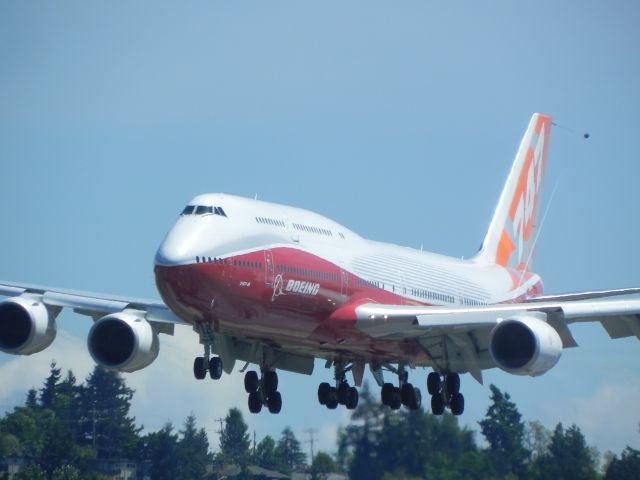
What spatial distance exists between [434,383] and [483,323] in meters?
6.63

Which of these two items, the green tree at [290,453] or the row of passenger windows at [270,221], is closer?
the row of passenger windows at [270,221]

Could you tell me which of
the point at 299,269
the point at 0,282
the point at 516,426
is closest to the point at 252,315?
the point at 299,269

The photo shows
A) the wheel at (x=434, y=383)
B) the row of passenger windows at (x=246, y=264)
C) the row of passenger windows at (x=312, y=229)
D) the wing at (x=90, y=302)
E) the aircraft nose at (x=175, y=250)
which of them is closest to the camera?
the aircraft nose at (x=175, y=250)

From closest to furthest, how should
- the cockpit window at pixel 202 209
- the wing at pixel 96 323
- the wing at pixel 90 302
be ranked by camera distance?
the cockpit window at pixel 202 209 < the wing at pixel 96 323 < the wing at pixel 90 302

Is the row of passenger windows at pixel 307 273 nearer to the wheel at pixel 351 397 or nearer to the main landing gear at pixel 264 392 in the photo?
the main landing gear at pixel 264 392

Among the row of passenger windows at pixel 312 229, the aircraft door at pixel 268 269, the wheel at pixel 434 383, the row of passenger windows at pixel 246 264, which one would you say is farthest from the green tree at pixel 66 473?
the row of passenger windows at pixel 246 264

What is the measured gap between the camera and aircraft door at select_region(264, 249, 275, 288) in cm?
4519

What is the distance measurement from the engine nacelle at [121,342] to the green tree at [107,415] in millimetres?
21376

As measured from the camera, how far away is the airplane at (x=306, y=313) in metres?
44.2

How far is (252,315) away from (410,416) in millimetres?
21375

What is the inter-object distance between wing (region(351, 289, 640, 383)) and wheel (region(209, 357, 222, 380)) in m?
5.29

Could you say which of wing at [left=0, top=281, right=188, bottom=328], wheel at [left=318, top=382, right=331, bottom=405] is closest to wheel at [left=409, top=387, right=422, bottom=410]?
wheel at [left=318, top=382, right=331, bottom=405]

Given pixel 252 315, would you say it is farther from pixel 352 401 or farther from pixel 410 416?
pixel 410 416

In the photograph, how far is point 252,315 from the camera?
45094mm
